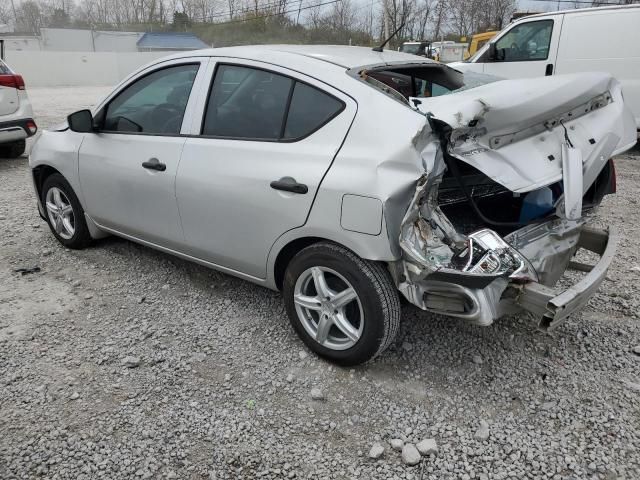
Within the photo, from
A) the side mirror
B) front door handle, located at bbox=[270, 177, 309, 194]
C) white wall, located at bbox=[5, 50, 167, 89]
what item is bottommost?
white wall, located at bbox=[5, 50, 167, 89]

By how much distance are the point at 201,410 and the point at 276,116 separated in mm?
1614

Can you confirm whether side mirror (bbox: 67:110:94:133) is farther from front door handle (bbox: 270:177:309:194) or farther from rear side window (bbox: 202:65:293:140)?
front door handle (bbox: 270:177:309:194)

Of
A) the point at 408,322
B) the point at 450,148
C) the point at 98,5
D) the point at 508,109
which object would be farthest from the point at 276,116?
the point at 98,5

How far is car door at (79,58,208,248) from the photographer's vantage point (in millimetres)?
3393

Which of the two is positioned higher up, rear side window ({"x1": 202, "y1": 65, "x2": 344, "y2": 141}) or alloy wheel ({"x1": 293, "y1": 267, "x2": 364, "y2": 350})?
rear side window ({"x1": 202, "y1": 65, "x2": 344, "y2": 141})

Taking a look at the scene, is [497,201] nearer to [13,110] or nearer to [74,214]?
[74,214]

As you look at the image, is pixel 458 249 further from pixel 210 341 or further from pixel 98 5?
pixel 98 5

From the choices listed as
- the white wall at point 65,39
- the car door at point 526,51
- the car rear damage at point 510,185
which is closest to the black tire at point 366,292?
the car rear damage at point 510,185

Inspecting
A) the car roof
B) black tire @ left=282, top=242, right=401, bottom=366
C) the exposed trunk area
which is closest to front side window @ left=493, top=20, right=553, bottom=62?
the car roof

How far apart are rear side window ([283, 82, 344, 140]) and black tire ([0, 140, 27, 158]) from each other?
7.23m

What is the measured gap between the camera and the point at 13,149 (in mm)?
8508

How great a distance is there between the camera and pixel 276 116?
9.70 ft

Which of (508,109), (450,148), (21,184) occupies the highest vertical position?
(508,109)

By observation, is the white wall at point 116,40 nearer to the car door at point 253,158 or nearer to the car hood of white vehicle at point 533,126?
the car door at point 253,158
